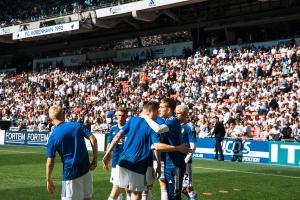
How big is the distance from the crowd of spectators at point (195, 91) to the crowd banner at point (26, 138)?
145 cm

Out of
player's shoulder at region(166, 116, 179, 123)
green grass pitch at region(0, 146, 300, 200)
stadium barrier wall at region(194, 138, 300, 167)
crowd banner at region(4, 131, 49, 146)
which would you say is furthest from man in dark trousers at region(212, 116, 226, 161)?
player's shoulder at region(166, 116, 179, 123)

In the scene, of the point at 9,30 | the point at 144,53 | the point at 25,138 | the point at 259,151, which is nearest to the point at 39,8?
the point at 9,30

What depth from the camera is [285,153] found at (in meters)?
24.0

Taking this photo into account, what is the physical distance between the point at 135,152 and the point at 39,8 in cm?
4707

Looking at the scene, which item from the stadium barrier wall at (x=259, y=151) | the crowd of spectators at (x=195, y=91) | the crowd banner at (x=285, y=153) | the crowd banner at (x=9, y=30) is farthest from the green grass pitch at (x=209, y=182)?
the crowd banner at (x=9, y=30)

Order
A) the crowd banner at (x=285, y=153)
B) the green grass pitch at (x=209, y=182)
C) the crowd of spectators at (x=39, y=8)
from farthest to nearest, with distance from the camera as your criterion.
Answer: the crowd of spectators at (x=39, y=8)
the crowd banner at (x=285, y=153)
the green grass pitch at (x=209, y=182)

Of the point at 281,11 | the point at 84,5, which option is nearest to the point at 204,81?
the point at 281,11

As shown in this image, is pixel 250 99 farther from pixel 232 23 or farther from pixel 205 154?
pixel 232 23

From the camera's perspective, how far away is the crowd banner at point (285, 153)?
23469 mm

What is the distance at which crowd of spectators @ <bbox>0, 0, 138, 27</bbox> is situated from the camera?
46375 mm

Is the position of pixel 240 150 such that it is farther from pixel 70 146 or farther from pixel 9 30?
pixel 9 30

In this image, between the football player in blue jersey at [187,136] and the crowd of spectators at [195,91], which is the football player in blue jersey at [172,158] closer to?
the football player in blue jersey at [187,136]

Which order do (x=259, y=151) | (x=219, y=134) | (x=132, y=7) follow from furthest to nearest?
1. (x=132, y=7)
2. (x=219, y=134)
3. (x=259, y=151)

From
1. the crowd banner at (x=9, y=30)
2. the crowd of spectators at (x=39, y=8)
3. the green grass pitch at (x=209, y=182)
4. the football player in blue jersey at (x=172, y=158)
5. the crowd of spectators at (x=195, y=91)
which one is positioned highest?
the crowd of spectators at (x=39, y=8)
